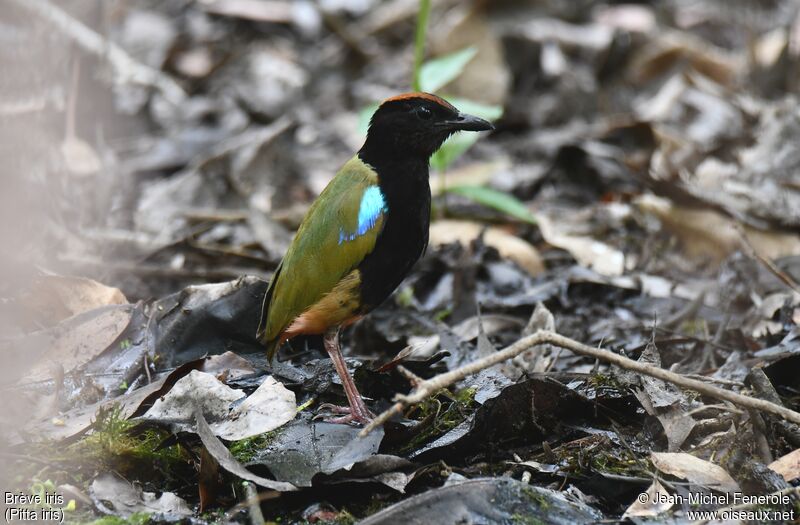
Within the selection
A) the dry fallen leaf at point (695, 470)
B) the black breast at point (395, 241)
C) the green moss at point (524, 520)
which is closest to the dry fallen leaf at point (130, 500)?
the green moss at point (524, 520)

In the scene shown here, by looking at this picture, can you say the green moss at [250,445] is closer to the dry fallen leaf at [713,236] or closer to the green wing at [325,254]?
the green wing at [325,254]

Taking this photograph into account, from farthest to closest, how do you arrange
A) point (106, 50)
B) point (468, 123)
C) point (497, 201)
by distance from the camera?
point (106, 50), point (497, 201), point (468, 123)

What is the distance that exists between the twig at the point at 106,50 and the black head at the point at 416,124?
11.3 feet

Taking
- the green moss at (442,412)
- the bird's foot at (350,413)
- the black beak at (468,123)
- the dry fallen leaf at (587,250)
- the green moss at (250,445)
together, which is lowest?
the dry fallen leaf at (587,250)

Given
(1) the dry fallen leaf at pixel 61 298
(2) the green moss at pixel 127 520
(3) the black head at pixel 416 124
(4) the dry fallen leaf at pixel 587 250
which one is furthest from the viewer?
(4) the dry fallen leaf at pixel 587 250

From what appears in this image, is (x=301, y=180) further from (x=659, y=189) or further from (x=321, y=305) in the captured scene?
(x=321, y=305)

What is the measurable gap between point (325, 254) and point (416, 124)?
0.83m

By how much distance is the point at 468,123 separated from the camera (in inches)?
181

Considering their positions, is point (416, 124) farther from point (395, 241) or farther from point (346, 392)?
point (346, 392)

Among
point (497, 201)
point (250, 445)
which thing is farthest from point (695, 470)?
point (497, 201)

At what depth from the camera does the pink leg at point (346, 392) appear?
3.89 meters

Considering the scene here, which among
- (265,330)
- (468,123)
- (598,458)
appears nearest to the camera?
→ (598,458)

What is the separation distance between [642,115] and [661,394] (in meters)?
5.71

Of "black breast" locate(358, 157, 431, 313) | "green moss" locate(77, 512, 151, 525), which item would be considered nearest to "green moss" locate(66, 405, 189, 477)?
"green moss" locate(77, 512, 151, 525)
